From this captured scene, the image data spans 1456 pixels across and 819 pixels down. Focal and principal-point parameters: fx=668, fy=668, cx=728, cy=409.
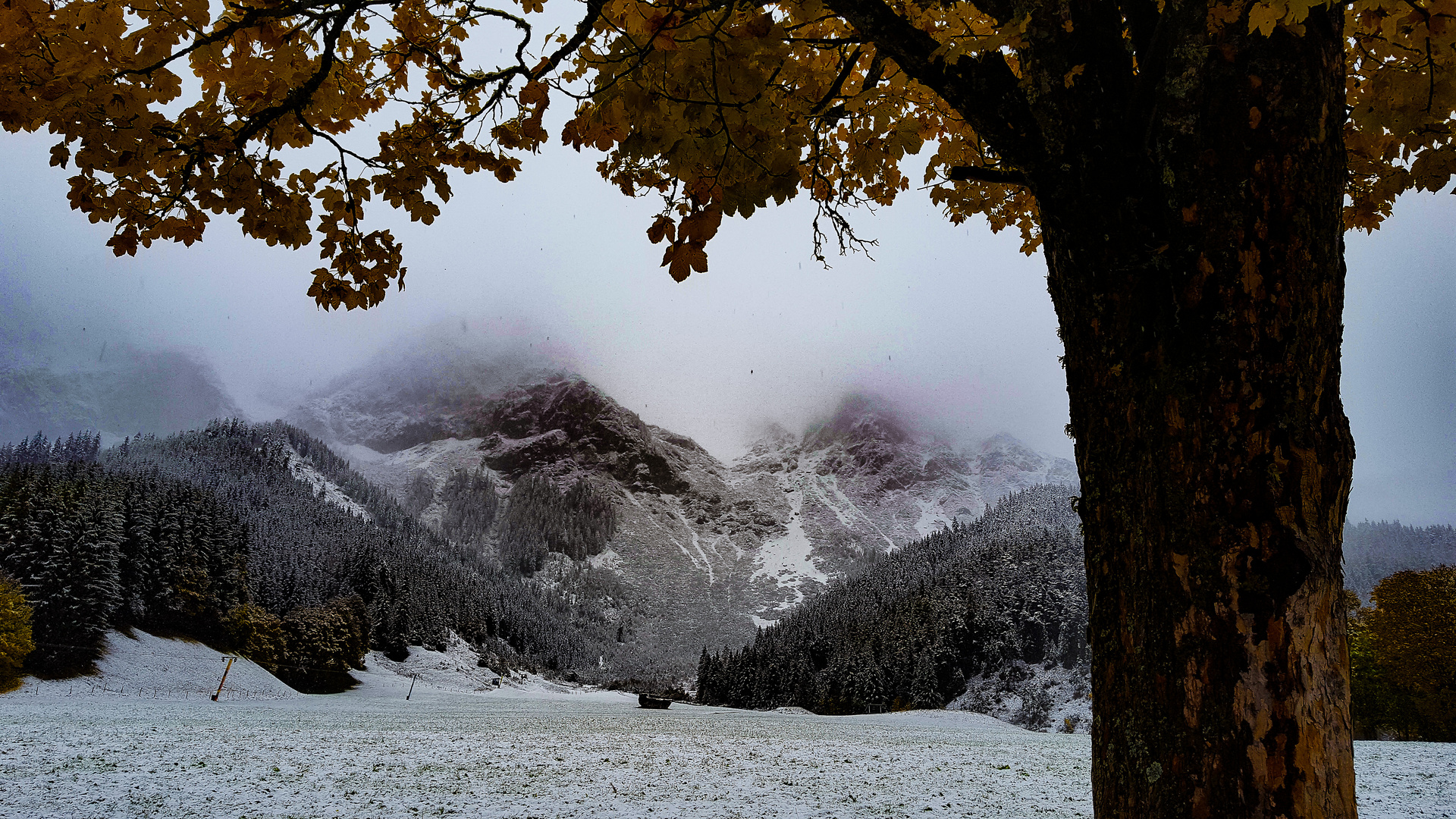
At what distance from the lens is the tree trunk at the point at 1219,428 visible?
1.43 meters

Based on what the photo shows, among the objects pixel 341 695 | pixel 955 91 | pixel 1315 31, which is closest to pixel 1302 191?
pixel 1315 31

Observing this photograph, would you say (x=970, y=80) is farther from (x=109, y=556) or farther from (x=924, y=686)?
(x=924, y=686)

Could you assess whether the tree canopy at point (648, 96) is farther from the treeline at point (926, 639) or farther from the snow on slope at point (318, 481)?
the snow on slope at point (318, 481)

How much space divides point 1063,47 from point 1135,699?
165 cm

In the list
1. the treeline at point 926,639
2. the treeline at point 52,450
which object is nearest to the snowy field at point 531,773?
the treeline at point 926,639

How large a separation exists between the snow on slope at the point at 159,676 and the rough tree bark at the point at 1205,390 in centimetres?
3967

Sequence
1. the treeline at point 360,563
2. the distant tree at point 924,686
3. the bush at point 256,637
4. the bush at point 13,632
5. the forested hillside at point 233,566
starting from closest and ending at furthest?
the bush at point 13,632
the forested hillside at point 233,566
the bush at point 256,637
the distant tree at point 924,686
the treeline at point 360,563

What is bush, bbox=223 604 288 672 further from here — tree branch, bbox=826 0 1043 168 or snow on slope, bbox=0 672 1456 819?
tree branch, bbox=826 0 1043 168

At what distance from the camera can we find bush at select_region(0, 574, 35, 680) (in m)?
27.5

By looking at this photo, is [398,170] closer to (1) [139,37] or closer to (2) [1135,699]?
(1) [139,37]

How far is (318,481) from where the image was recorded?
509ft

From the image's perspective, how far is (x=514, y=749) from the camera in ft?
35.9

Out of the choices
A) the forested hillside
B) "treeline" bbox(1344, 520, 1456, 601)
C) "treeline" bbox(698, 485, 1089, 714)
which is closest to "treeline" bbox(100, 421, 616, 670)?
the forested hillside

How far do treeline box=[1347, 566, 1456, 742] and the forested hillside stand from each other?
187 feet
